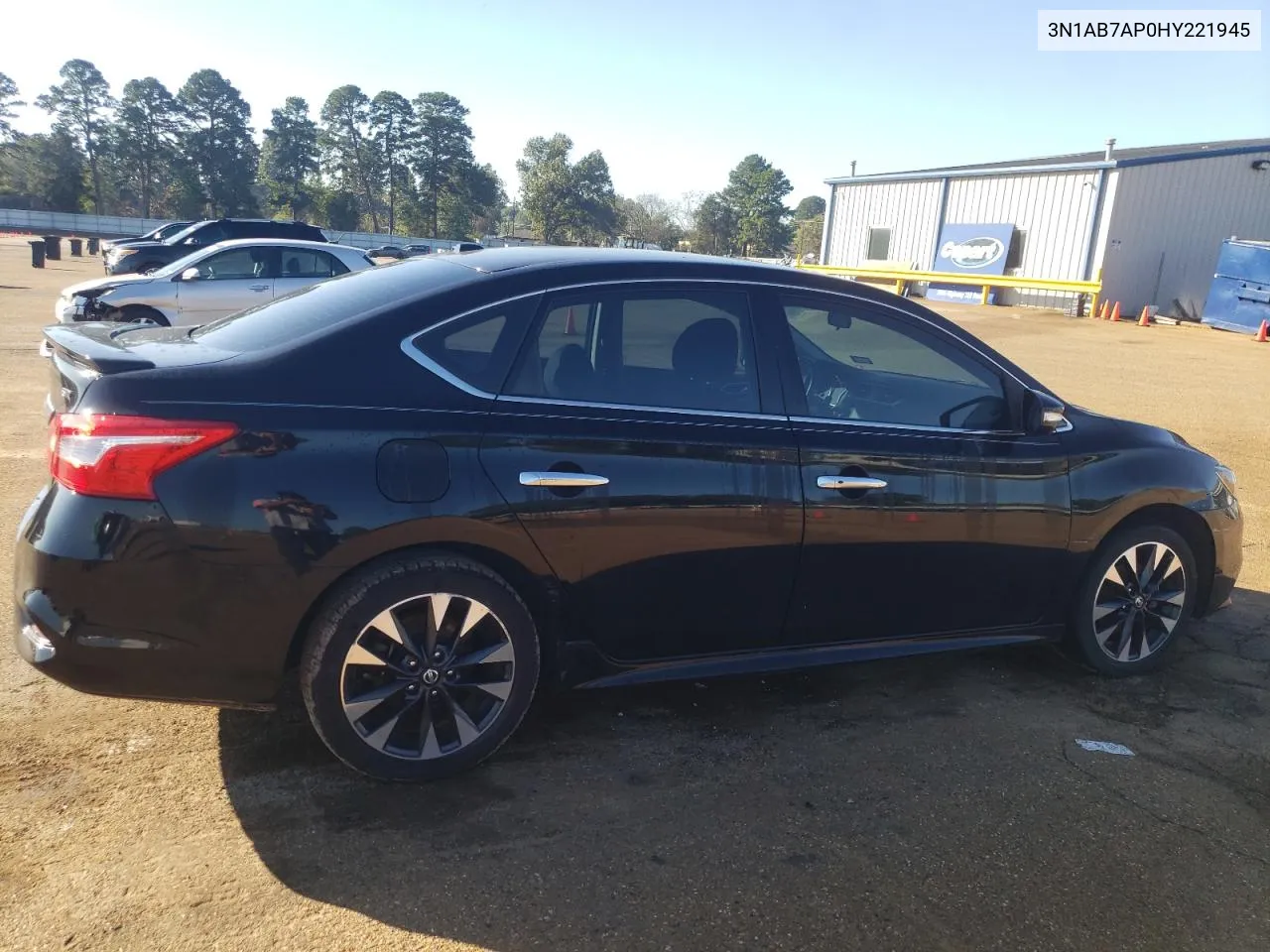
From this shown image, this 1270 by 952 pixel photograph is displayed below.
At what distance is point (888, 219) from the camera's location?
35125 millimetres

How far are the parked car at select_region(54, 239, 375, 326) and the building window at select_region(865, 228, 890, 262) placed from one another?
26.5 meters

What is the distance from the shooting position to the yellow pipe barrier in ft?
86.5

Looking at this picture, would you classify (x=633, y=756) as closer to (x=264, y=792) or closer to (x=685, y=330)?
(x=264, y=792)

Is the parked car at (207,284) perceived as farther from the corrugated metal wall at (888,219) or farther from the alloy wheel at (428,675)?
the corrugated metal wall at (888,219)

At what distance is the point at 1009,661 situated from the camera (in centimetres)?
432

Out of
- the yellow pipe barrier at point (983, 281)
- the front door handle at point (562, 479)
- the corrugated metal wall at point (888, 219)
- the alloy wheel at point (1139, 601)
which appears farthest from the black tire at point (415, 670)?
the corrugated metal wall at point (888, 219)

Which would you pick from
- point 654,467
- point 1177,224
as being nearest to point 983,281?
point 1177,224

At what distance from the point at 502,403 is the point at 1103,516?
8.63ft

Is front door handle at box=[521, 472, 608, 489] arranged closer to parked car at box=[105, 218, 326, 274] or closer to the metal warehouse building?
parked car at box=[105, 218, 326, 274]

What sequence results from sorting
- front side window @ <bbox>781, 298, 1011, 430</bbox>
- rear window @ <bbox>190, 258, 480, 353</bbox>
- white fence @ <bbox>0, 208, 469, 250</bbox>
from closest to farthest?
1. rear window @ <bbox>190, 258, 480, 353</bbox>
2. front side window @ <bbox>781, 298, 1011, 430</bbox>
3. white fence @ <bbox>0, 208, 469, 250</bbox>

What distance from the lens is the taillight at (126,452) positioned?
8.56 ft

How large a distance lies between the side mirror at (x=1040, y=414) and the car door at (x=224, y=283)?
10354 mm

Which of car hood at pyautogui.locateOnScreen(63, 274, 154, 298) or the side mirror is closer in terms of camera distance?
the side mirror

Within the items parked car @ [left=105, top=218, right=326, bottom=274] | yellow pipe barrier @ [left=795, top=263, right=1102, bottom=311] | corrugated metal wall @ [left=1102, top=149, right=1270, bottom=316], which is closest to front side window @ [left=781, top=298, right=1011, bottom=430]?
parked car @ [left=105, top=218, right=326, bottom=274]
